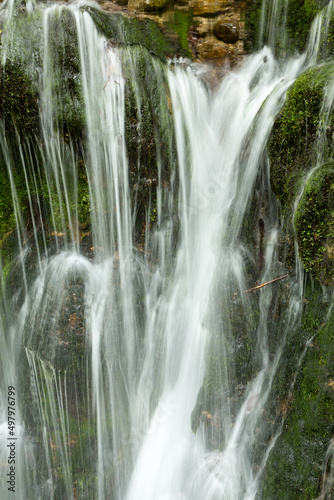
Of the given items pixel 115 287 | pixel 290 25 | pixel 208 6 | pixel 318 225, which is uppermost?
pixel 208 6

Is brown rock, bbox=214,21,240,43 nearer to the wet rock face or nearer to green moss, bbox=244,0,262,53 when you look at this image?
the wet rock face

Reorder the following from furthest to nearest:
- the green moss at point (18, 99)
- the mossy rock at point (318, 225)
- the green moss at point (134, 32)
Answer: the green moss at point (134, 32), the green moss at point (18, 99), the mossy rock at point (318, 225)

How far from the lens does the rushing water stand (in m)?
4.80

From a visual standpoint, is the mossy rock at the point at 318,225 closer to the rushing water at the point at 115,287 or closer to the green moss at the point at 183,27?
the rushing water at the point at 115,287

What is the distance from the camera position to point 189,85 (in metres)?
5.69

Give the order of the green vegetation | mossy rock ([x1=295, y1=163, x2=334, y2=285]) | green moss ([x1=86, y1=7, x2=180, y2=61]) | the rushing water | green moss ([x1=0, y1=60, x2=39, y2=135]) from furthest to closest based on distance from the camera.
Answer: green moss ([x1=86, y1=7, x2=180, y2=61]) < the rushing water < green moss ([x1=0, y1=60, x2=39, y2=135]) < the green vegetation < mossy rock ([x1=295, y1=163, x2=334, y2=285])

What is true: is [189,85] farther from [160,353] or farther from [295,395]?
[295,395]

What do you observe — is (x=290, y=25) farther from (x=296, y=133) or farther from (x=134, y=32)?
(x=296, y=133)

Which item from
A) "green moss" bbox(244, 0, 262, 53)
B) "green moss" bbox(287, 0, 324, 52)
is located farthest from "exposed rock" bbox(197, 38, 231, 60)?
"green moss" bbox(287, 0, 324, 52)

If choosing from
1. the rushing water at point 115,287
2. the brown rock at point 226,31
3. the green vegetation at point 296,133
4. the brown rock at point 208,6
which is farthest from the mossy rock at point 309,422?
the brown rock at point 208,6

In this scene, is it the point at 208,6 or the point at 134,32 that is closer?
the point at 134,32

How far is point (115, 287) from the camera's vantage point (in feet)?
17.3

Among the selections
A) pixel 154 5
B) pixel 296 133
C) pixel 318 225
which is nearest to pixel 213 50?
pixel 154 5

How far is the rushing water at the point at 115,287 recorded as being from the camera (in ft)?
15.8
